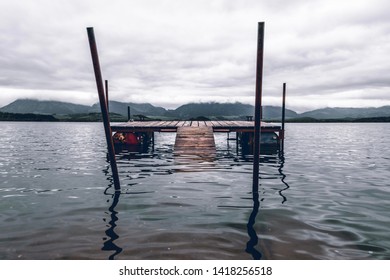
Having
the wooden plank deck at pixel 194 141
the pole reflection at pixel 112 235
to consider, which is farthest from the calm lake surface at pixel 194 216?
the wooden plank deck at pixel 194 141

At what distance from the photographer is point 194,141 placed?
17688 mm

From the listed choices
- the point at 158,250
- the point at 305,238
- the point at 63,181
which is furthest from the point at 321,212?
the point at 63,181

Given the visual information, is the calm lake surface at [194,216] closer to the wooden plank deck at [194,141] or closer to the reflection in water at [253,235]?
the reflection in water at [253,235]

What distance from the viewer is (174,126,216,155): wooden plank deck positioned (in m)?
16.5

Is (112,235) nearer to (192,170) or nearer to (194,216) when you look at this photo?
(194,216)

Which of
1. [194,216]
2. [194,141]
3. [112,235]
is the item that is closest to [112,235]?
[112,235]

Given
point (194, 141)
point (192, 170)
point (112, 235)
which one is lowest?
point (112, 235)

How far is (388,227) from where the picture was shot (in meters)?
6.75

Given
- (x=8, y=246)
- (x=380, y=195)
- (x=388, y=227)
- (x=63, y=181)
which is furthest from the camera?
(x=63, y=181)

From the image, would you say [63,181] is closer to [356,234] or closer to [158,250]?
Answer: [158,250]

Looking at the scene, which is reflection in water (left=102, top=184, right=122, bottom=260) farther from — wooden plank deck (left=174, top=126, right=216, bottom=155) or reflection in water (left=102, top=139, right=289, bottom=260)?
wooden plank deck (left=174, top=126, right=216, bottom=155)

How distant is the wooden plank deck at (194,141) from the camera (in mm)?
16547

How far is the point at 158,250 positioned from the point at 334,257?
3.20 metres
